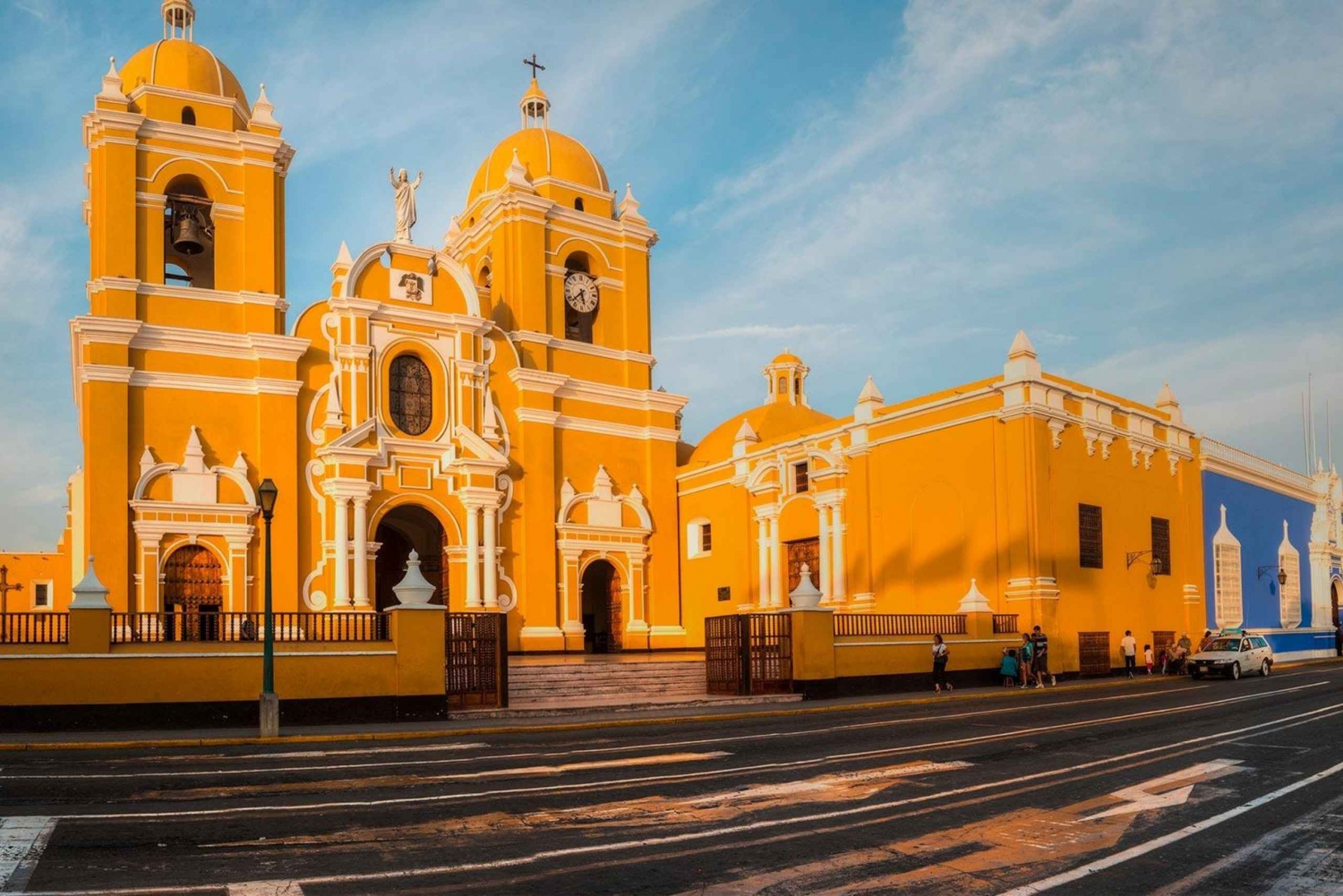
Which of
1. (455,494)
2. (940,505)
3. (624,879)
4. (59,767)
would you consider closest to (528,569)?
(455,494)

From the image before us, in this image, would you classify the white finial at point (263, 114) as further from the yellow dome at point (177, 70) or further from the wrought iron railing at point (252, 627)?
the wrought iron railing at point (252, 627)

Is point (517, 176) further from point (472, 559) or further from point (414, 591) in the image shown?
point (414, 591)

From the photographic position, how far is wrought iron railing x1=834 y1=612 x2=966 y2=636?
24.8 metres

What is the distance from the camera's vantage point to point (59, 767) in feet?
41.2

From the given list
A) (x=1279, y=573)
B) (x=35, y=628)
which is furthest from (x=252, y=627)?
(x=1279, y=573)

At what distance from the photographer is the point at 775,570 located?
1260 inches

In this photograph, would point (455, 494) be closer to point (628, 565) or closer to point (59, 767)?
point (628, 565)

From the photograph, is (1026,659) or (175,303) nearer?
(1026,659)

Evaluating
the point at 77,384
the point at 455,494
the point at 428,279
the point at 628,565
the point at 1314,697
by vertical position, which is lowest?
the point at 1314,697

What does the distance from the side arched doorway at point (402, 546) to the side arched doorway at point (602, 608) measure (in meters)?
4.74

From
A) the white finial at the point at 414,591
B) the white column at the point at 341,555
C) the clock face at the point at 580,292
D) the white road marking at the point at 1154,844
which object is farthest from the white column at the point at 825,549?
the white road marking at the point at 1154,844

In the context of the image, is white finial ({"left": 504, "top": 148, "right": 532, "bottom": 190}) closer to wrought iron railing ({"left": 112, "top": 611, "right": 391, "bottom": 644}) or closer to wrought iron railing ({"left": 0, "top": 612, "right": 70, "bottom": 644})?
wrought iron railing ({"left": 112, "top": 611, "right": 391, "bottom": 644})

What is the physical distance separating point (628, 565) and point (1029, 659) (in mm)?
13038

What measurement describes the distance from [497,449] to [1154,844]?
983 inches
